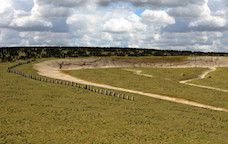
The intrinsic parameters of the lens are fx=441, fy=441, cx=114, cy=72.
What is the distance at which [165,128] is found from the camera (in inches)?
1583

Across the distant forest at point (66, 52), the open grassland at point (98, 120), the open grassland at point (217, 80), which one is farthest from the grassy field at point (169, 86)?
the distant forest at point (66, 52)

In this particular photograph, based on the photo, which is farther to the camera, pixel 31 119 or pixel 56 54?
pixel 56 54

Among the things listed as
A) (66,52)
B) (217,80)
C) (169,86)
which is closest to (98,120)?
(169,86)

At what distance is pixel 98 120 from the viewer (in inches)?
1658

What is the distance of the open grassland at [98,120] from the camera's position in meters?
34.9

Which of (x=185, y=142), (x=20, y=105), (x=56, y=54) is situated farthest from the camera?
(x=56, y=54)

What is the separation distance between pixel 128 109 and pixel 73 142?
1828 centimetres

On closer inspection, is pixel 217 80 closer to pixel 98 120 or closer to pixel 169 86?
pixel 169 86

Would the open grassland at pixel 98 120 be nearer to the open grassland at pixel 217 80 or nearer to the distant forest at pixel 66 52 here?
the open grassland at pixel 217 80

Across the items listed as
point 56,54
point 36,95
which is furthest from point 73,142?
point 56,54

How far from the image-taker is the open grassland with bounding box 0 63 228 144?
34.9 m

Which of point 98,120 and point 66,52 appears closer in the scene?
point 98,120

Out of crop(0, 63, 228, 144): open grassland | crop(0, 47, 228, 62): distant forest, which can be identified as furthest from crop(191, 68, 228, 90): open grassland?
crop(0, 47, 228, 62): distant forest

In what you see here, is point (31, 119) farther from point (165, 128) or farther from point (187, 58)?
point (187, 58)
